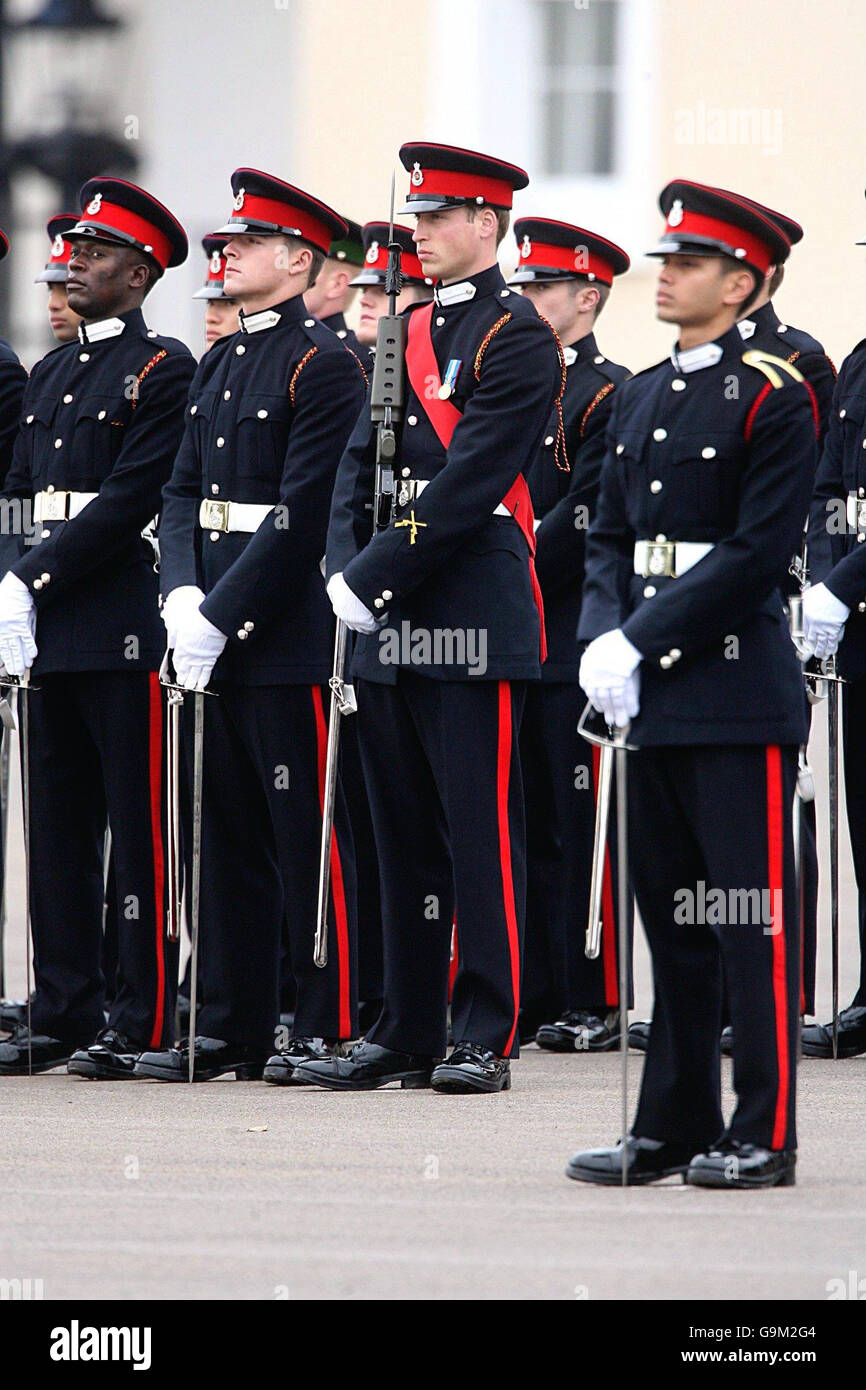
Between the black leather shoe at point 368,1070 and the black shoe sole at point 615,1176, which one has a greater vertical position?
the black shoe sole at point 615,1176

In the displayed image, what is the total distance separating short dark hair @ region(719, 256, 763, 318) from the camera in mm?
5277

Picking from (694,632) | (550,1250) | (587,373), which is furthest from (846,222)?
(550,1250)

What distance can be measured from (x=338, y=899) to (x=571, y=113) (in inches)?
321

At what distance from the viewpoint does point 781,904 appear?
201 inches

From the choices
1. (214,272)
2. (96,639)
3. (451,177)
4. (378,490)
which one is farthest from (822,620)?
(214,272)

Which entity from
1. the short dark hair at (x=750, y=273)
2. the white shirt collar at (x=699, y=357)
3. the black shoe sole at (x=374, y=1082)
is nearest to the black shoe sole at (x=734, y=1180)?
the black shoe sole at (x=374, y=1082)

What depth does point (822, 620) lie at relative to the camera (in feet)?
22.4

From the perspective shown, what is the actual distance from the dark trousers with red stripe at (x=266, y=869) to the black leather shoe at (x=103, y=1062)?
20 centimetres

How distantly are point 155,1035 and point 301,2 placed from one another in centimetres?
877

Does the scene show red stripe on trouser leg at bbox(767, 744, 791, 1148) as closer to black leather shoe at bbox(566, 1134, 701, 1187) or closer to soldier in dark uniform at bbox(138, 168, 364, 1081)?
black leather shoe at bbox(566, 1134, 701, 1187)

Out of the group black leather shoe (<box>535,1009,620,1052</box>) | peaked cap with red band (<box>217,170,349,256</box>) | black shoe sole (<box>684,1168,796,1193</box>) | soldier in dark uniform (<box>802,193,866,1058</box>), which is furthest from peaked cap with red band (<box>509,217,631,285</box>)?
black shoe sole (<box>684,1168,796,1193</box>)

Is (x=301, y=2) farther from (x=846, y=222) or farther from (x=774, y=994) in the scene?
(x=774, y=994)

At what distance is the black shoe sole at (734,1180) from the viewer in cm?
504

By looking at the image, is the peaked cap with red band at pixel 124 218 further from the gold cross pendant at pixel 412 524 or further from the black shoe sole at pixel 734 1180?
the black shoe sole at pixel 734 1180
